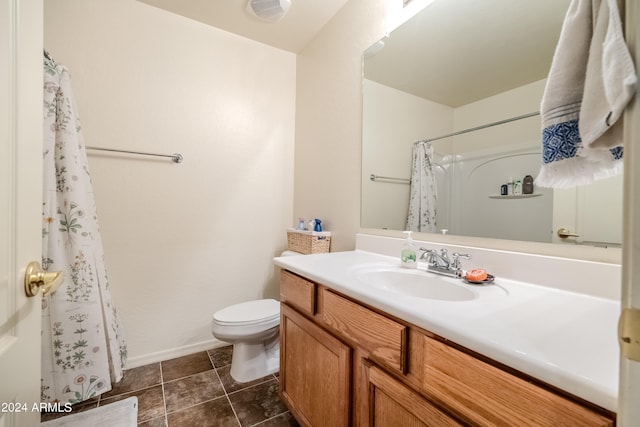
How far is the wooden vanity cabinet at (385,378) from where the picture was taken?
1.50ft

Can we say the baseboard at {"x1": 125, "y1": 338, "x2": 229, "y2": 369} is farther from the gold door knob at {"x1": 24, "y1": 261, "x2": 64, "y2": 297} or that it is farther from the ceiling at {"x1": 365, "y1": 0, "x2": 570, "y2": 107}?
the ceiling at {"x1": 365, "y1": 0, "x2": 570, "y2": 107}

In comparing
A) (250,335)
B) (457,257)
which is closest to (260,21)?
(457,257)

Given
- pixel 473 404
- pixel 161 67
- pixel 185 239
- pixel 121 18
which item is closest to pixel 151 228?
pixel 185 239

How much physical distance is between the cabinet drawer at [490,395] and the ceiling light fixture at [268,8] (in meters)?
1.95

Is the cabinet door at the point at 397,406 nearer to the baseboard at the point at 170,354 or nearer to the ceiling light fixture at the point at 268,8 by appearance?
the baseboard at the point at 170,354

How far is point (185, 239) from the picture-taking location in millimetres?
1847

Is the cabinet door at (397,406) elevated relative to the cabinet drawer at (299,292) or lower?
lower

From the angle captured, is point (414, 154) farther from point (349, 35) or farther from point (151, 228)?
point (151, 228)

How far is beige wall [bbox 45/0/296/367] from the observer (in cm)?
162

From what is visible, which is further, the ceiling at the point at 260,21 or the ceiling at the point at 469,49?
the ceiling at the point at 260,21

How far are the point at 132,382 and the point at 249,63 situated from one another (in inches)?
89.2

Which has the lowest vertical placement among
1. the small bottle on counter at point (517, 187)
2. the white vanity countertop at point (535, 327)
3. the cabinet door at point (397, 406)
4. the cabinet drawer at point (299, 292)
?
the cabinet door at point (397, 406)

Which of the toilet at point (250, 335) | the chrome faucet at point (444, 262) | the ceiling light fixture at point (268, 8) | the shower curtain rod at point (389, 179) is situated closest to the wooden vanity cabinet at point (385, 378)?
the toilet at point (250, 335)

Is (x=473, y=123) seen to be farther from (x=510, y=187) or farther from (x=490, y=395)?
(x=490, y=395)
